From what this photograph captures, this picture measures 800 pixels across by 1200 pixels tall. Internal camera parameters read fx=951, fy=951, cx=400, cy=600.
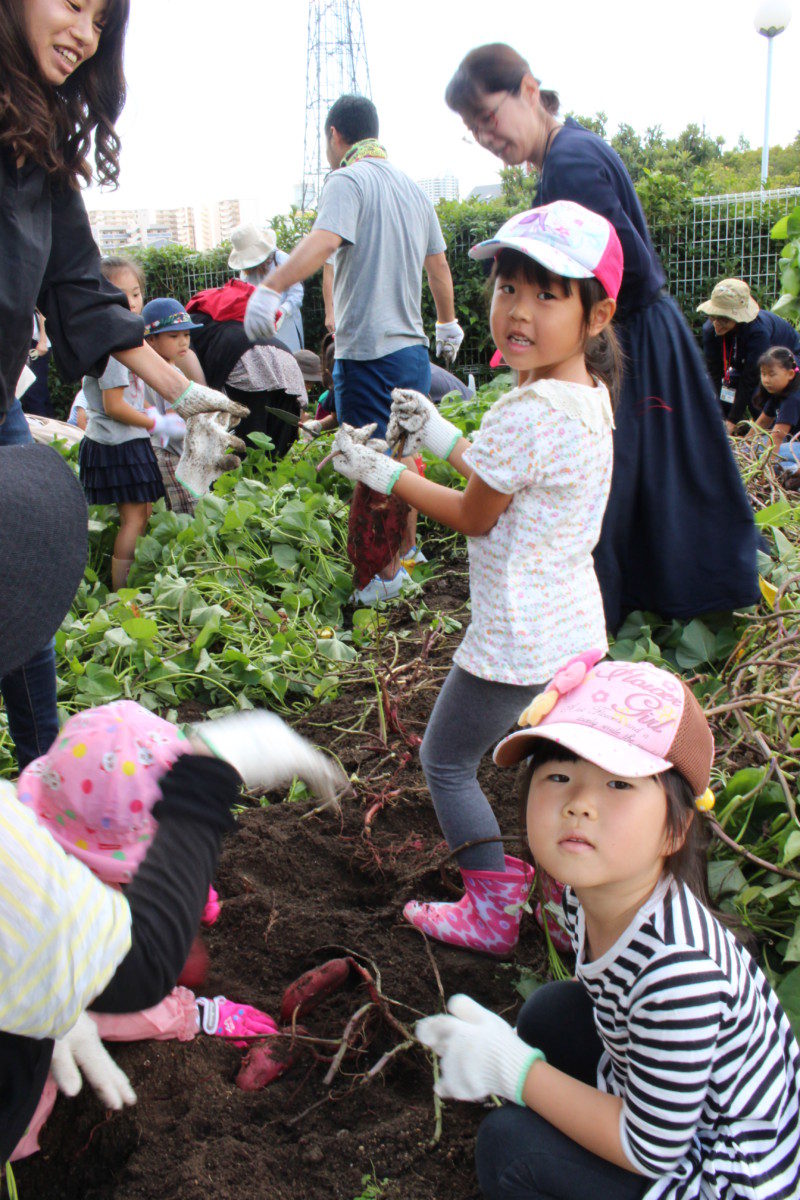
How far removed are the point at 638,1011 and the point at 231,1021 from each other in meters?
0.82

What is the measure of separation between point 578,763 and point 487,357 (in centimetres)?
992

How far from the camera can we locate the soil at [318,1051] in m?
1.33

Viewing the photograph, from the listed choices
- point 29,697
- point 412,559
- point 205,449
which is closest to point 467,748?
point 29,697

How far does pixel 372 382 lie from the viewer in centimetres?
366

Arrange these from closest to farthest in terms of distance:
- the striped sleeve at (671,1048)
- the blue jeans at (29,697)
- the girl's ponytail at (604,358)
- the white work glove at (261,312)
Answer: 1. the striped sleeve at (671,1048)
2. the girl's ponytail at (604,358)
3. the blue jeans at (29,697)
4. the white work glove at (261,312)

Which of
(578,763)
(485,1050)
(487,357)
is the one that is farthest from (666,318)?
(487,357)

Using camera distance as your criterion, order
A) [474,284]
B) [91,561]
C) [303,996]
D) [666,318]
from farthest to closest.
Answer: [474,284], [91,561], [666,318], [303,996]

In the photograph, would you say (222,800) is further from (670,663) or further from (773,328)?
(773,328)

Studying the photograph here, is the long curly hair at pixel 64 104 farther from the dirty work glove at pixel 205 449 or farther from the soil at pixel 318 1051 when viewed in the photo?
the soil at pixel 318 1051

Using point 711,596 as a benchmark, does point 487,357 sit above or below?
below

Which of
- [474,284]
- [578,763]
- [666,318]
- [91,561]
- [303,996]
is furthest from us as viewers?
[474,284]

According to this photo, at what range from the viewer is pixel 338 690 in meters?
2.83

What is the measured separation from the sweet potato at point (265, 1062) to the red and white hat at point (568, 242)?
51.3 inches

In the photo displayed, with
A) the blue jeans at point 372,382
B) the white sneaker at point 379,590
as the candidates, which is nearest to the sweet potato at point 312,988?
the white sneaker at point 379,590
